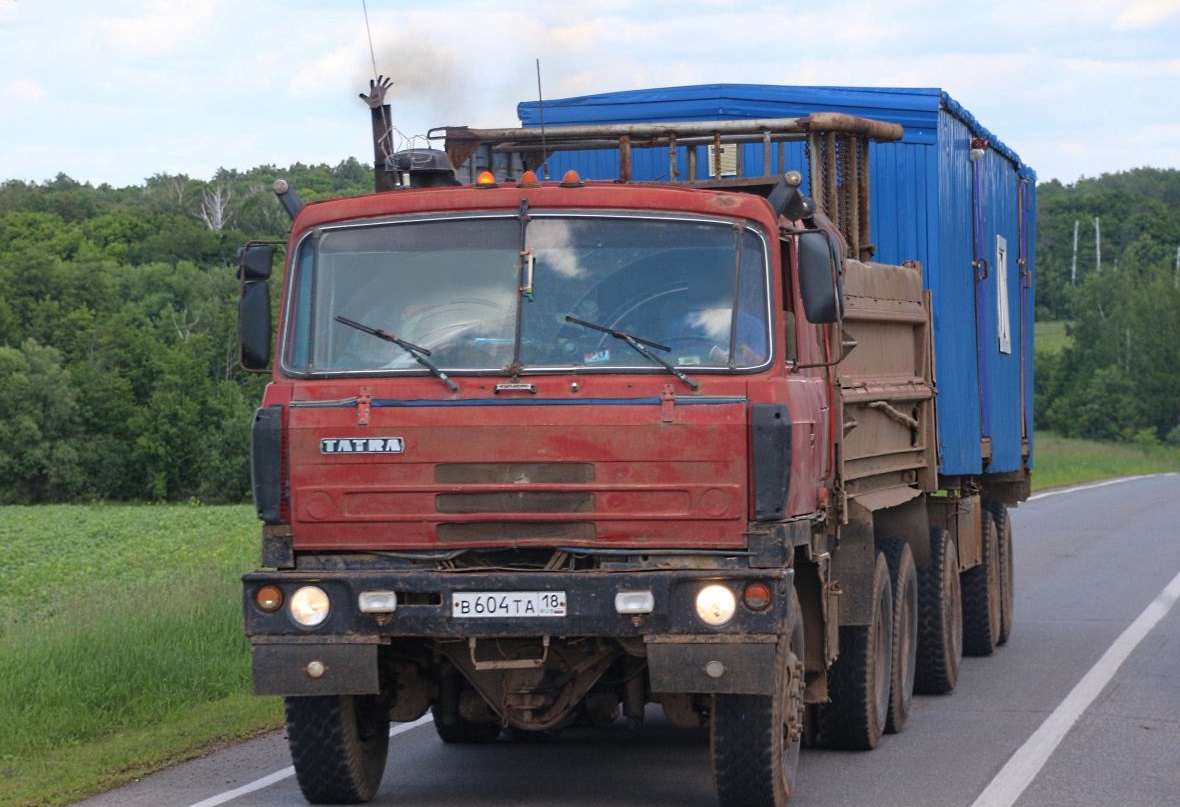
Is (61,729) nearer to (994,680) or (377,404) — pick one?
(377,404)

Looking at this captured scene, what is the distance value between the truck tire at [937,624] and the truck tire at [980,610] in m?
1.55

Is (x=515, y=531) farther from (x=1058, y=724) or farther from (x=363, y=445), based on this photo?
(x=1058, y=724)

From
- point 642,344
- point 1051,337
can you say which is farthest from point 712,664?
point 1051,337

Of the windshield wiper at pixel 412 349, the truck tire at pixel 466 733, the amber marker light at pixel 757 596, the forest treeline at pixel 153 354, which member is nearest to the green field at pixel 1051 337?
the forest treeline at pixel 153 354

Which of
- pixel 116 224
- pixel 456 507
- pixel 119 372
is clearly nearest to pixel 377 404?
pixel 456 507

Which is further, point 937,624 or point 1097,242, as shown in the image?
point 1097,242

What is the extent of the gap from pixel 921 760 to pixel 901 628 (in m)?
1.27

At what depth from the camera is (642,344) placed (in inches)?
291

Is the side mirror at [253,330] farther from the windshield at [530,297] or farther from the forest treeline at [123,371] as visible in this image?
the forest treeline at [123,371]

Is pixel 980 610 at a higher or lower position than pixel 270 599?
lower

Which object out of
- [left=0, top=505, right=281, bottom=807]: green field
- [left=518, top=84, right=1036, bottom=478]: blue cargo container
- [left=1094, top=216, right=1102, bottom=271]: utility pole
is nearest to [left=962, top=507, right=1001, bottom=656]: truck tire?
[left=518, top=84, right=1036, bottom=478]: blue cargo container

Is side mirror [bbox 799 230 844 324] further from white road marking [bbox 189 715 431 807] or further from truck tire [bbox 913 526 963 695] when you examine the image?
truck tire [bbox 913 526 963 695]

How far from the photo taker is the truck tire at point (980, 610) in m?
13.5

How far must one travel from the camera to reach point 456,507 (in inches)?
288
